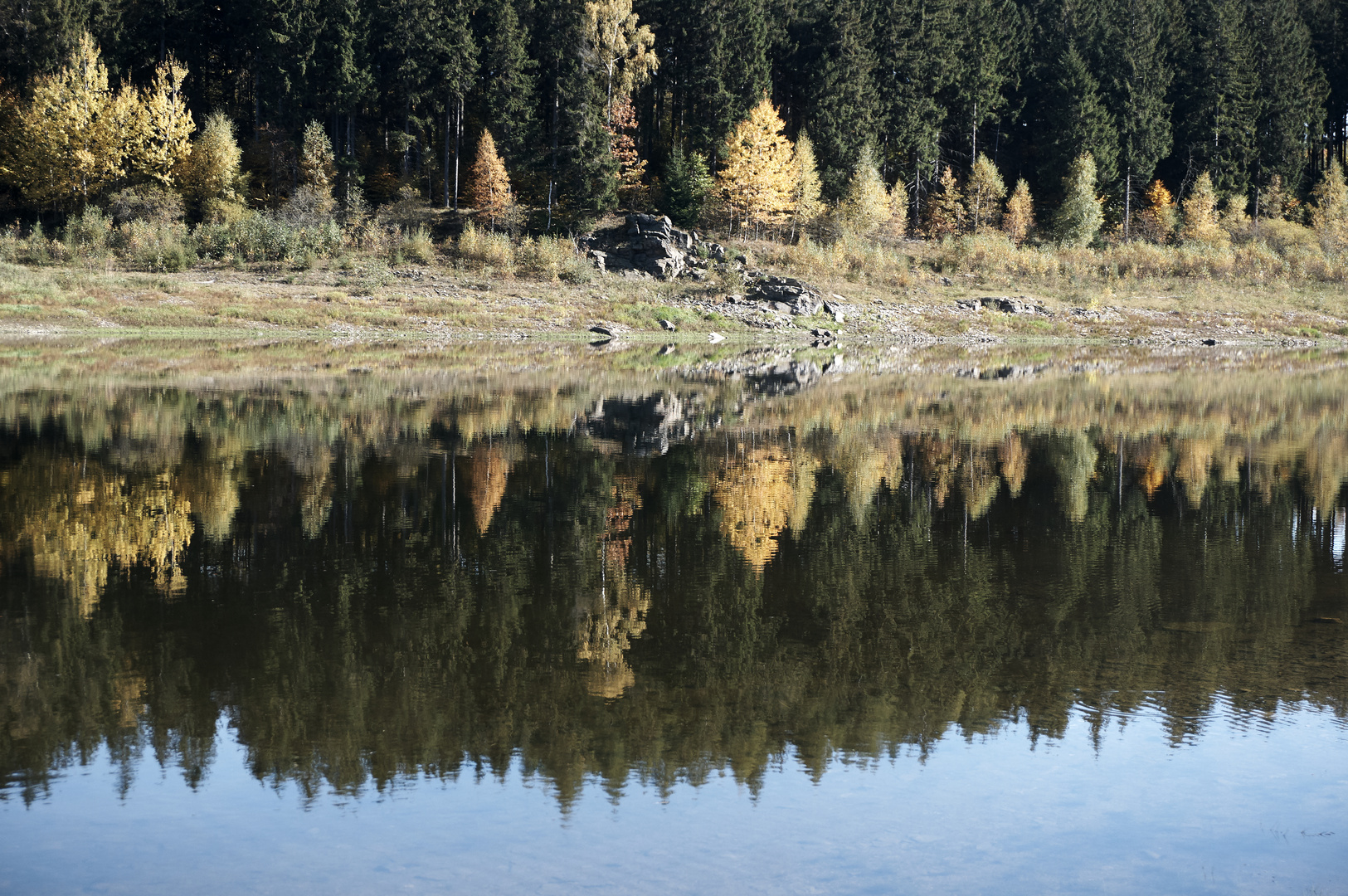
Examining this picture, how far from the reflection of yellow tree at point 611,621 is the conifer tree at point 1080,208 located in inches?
2939

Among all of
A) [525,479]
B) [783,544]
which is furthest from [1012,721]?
[525,479]

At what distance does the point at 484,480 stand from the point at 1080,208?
7288 centimetres

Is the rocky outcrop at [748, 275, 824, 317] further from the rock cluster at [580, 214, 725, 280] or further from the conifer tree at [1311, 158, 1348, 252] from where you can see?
the conifer tree at [1311, 158, 1348, 252]

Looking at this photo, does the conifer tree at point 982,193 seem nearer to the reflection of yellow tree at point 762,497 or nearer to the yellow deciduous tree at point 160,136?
the yellow deciduous tree at point 160,136

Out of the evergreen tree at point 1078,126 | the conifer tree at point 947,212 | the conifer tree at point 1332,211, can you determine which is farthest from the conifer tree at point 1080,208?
the conifer tree at point 1332,211

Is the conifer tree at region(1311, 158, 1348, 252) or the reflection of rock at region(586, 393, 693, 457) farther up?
the conifer tree at region(1311, 158, 1348, 252)

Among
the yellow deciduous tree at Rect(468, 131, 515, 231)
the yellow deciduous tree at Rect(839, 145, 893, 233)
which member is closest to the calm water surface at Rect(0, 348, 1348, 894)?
the yellow deciduous tree at Rect(468, 131, 515, 231)

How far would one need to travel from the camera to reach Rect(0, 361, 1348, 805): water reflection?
6.55 meters

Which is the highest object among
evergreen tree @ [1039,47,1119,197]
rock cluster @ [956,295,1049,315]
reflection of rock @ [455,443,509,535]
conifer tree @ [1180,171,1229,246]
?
evergreen tree @ [1039,47,1119,197]

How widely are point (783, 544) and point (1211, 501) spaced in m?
6.92

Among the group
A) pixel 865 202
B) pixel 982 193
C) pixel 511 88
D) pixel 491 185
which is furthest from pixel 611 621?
pixel 982 193

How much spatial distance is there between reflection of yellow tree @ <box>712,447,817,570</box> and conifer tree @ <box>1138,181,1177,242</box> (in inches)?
2920

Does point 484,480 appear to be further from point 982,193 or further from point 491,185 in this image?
point 982,193

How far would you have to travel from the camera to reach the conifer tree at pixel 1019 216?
258 ft
